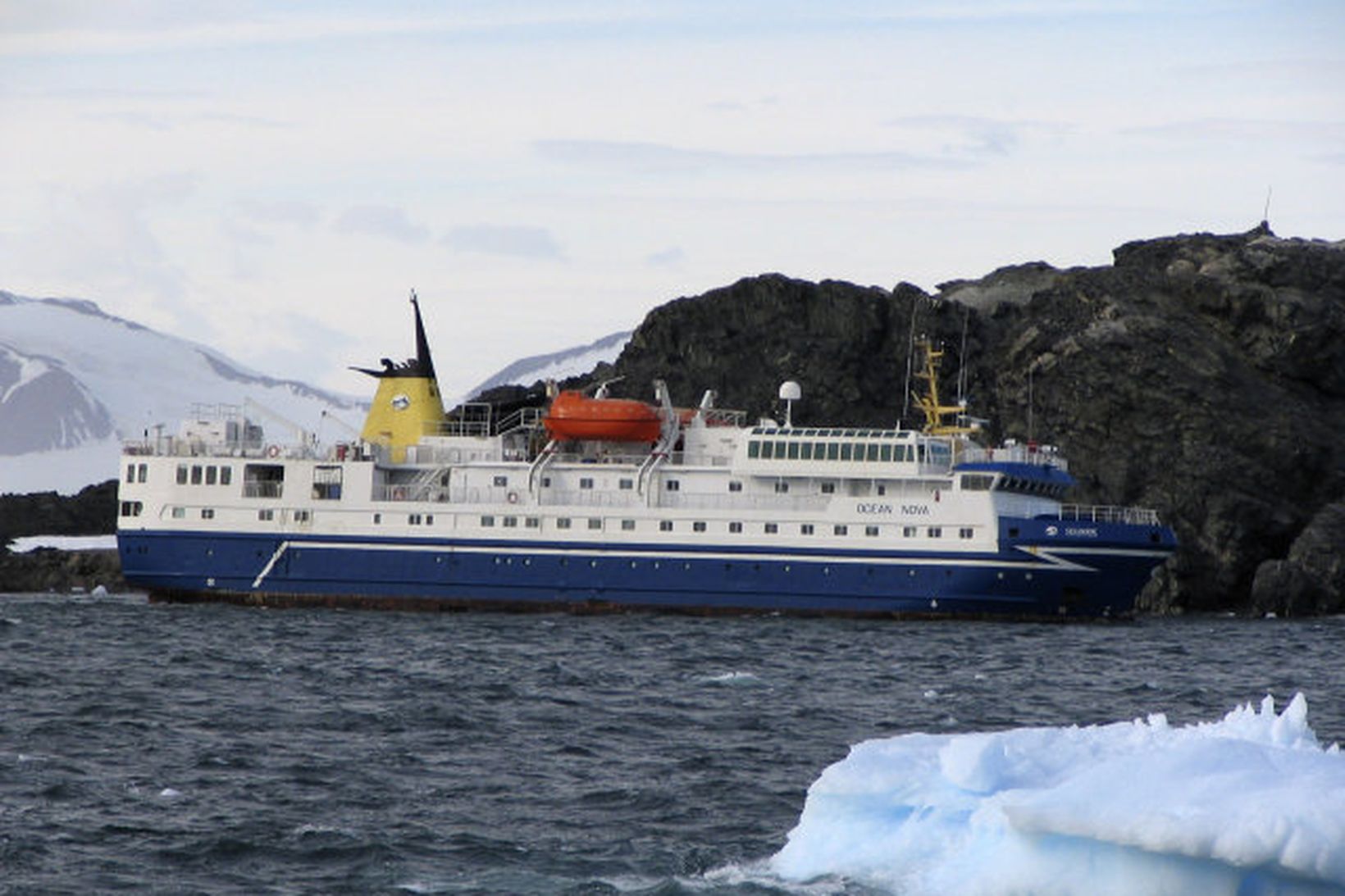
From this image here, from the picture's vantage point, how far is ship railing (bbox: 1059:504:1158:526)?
→ 59.2 metres

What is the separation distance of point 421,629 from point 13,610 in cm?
1404

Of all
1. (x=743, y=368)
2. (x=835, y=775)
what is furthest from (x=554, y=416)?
(x=835, y=775)

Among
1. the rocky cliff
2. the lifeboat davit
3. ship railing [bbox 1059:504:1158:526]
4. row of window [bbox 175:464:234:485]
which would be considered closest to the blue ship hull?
row of window [bbox 175:464:234:485]

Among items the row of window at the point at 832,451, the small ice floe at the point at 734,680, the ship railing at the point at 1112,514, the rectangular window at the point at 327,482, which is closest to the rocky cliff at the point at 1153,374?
the ship railing at the point at 1112,514

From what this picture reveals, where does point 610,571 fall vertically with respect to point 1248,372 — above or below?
below

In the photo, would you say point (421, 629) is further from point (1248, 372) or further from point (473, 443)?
point (1248, 372)

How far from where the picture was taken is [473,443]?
61.2 m

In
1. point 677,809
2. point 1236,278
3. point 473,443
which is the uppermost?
point 1236,278

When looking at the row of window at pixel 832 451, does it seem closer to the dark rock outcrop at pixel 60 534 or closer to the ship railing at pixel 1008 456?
the ship railing at pixel 1008 456

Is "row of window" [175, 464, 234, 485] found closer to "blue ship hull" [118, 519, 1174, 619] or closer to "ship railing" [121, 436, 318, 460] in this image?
"ship railing" [121, 436, 318, 460]

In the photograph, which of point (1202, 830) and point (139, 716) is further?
point (139, 716)

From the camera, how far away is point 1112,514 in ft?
221

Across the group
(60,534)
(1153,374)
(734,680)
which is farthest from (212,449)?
(1153,374)

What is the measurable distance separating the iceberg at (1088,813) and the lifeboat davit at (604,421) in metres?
39.5
